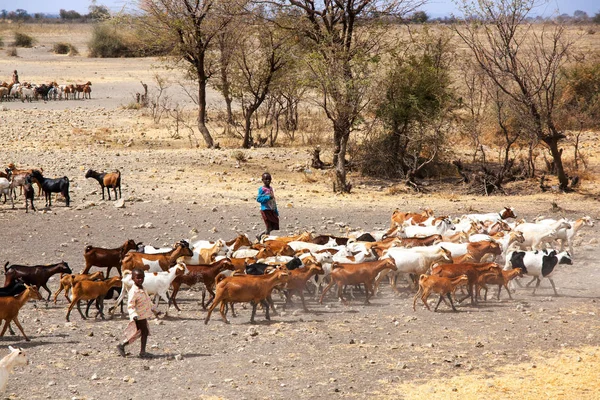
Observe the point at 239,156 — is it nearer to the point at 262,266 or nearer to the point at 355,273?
the point at 262,266

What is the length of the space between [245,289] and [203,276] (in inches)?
45.3

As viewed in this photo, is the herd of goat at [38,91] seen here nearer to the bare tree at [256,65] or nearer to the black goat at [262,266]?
the bare tree at [256,65]

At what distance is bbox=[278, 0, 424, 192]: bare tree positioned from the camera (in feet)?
69.8

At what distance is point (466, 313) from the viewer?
1116 centimetres

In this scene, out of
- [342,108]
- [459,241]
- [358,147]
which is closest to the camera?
[459,241]

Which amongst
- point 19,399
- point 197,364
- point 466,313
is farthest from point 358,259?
point 19,399

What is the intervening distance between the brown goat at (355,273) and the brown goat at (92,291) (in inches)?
118

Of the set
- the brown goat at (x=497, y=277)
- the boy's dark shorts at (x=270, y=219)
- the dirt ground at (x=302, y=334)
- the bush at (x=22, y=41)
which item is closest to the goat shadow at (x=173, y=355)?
the dirt ground at (x=302, y=334)

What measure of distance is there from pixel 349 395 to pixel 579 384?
8.33ft

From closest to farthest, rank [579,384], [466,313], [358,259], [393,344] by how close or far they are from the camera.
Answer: [579,384] < [393,344] < [466,313] < [358,259]

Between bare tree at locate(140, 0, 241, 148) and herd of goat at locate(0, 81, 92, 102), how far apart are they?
14.2 m

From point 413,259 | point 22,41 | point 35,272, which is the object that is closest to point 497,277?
point 413,259

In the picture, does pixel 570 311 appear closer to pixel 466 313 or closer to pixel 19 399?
pixel 466 313

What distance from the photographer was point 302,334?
10180 mm
